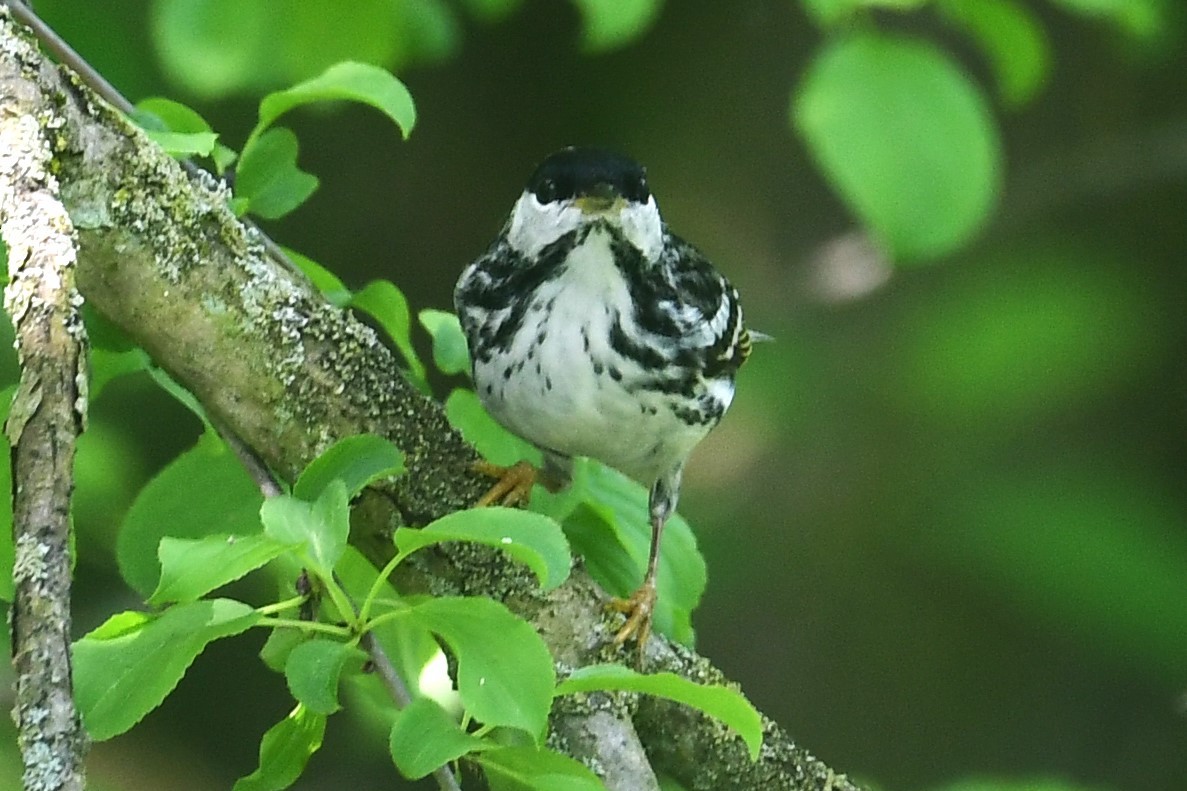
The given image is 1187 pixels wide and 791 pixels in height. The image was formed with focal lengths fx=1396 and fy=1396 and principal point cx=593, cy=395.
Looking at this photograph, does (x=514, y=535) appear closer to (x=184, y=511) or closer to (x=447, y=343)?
(x=184, y=511)

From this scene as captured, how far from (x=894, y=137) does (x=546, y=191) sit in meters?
0.63

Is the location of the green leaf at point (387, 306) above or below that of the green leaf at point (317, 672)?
above

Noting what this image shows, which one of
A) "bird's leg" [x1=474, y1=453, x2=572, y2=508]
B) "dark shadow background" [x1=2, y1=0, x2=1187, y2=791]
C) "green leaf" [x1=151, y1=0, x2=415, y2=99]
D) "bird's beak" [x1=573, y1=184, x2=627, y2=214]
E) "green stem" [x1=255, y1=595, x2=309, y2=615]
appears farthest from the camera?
"dark shadow background" [x1=2, y1=0, x2=1187, y2=791]

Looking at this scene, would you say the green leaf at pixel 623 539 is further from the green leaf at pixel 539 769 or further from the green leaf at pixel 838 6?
the green leaf at pixel 838 6

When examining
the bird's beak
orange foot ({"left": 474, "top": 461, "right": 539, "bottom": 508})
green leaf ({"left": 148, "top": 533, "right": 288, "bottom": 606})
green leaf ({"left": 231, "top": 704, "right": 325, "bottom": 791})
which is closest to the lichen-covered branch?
green leaf ({"left": 148, "top": 533, "right": 288, "bottom": 606})

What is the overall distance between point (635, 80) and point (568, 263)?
236cm

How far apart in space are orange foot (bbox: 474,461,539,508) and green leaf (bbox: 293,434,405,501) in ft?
1.81

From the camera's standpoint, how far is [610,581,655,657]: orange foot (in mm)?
1534

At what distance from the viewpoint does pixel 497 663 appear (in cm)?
100

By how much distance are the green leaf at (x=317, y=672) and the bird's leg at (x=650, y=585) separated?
1.52 feet

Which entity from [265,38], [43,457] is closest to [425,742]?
[43,457]

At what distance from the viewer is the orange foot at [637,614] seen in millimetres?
1534

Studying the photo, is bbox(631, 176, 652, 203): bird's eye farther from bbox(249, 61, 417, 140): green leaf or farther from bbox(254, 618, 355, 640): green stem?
bbox(254, 618, 355, 640): green stem

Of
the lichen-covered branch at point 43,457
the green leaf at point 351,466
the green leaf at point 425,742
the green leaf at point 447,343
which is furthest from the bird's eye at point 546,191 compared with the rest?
the green leaf at point 425,742
